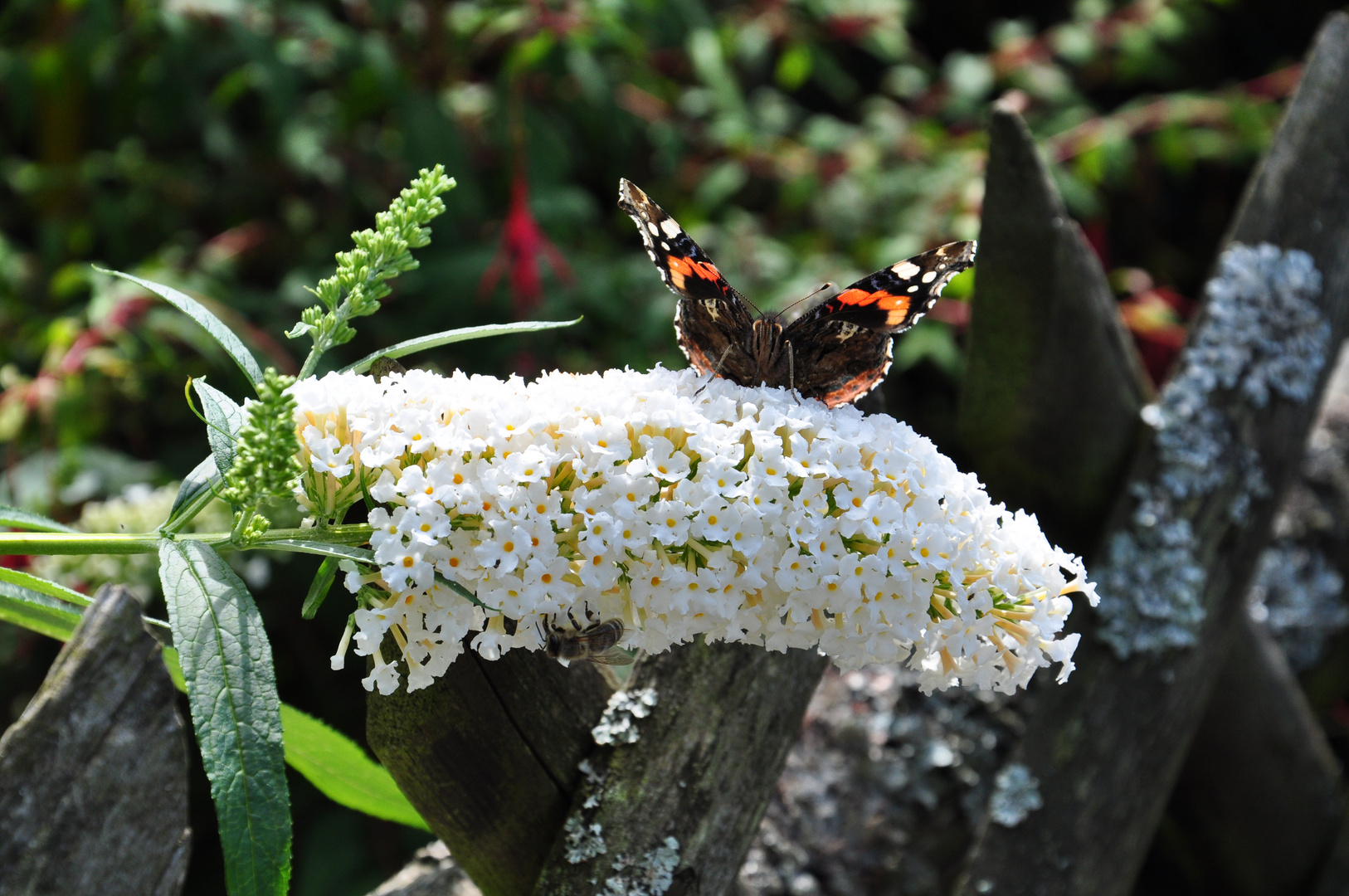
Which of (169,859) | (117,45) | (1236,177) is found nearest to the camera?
(169,859)

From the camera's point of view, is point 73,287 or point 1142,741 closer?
point 1142,741

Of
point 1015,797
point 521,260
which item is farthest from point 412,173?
point 1015,797

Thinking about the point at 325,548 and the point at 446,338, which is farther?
the point at 446,338

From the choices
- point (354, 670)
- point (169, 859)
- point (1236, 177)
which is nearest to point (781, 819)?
point (169, 859)

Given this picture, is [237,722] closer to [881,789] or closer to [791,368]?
[791,368]

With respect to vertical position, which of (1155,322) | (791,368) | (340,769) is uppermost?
(1155,322)

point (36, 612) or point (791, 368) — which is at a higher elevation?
point (791, 368)

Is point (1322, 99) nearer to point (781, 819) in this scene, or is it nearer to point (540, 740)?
point (781, 819)

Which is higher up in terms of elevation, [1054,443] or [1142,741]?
[1054,443]
